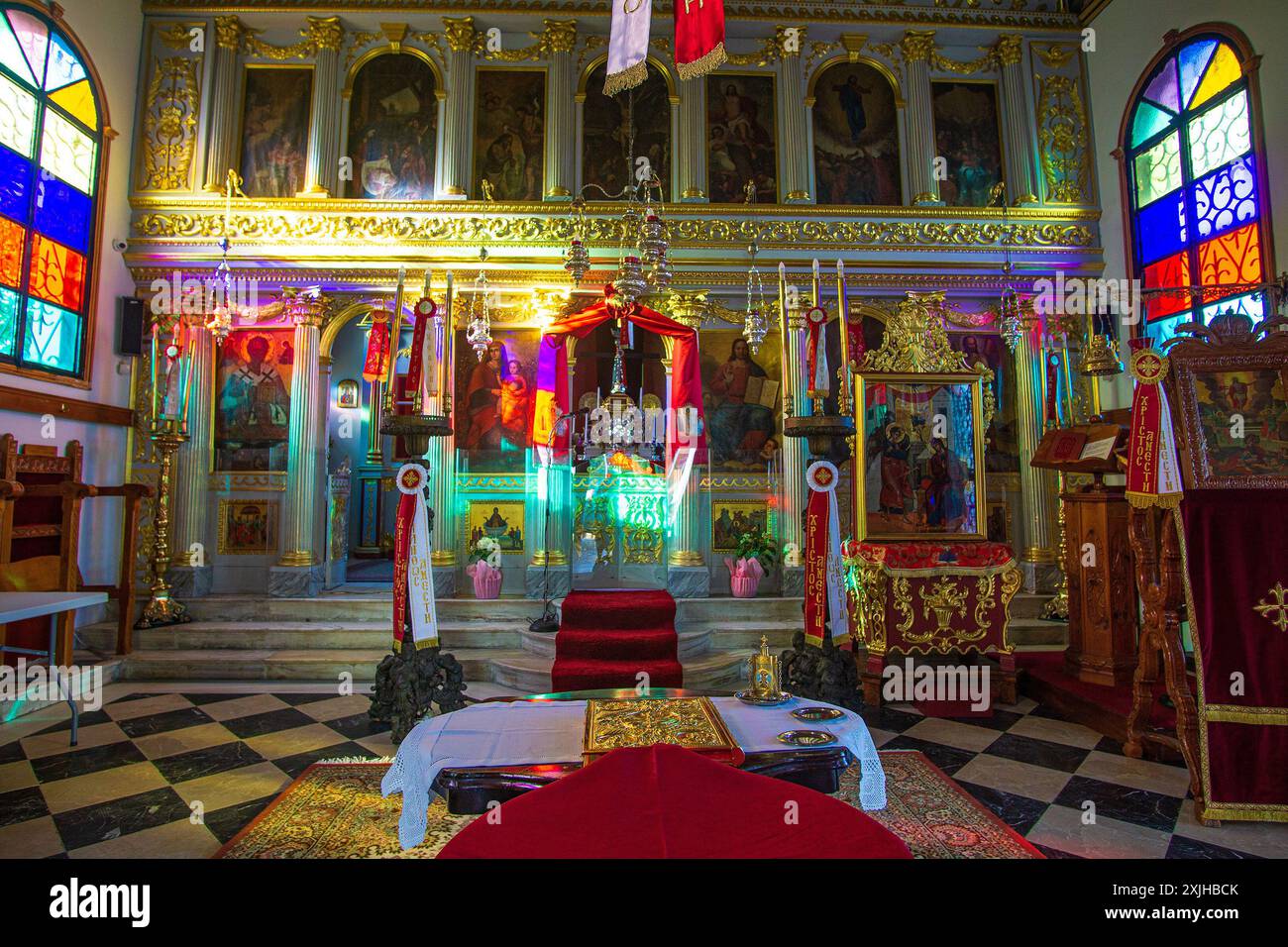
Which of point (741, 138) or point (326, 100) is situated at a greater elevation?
point (326, 100)

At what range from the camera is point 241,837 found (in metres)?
2.94

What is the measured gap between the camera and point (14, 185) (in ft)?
20.4

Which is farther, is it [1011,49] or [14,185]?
[1011,49]

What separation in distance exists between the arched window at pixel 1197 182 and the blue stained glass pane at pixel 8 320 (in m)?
11.1

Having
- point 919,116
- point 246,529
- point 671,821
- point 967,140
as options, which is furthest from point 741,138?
point 671,821

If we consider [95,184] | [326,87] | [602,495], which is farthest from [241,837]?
[326,87]

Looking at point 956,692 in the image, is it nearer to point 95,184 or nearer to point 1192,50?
point 1192,50

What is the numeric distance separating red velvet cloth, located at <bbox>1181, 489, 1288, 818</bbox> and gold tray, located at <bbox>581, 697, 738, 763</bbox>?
8.55 ft

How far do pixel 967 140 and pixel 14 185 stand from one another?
1078cm

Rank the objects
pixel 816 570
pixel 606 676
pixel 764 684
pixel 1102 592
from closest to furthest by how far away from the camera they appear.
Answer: pixel 764 684 < pixel 816 570 < pixel 1102 592 < pixel 606 676

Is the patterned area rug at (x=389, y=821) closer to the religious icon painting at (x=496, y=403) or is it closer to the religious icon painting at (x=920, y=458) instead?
the religious icon painting at (x=920, y=458)

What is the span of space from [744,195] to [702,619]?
538 cm

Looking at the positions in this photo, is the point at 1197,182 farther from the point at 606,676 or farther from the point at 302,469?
the point at 302,469

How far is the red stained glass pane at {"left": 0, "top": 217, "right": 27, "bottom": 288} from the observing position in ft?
20.0
